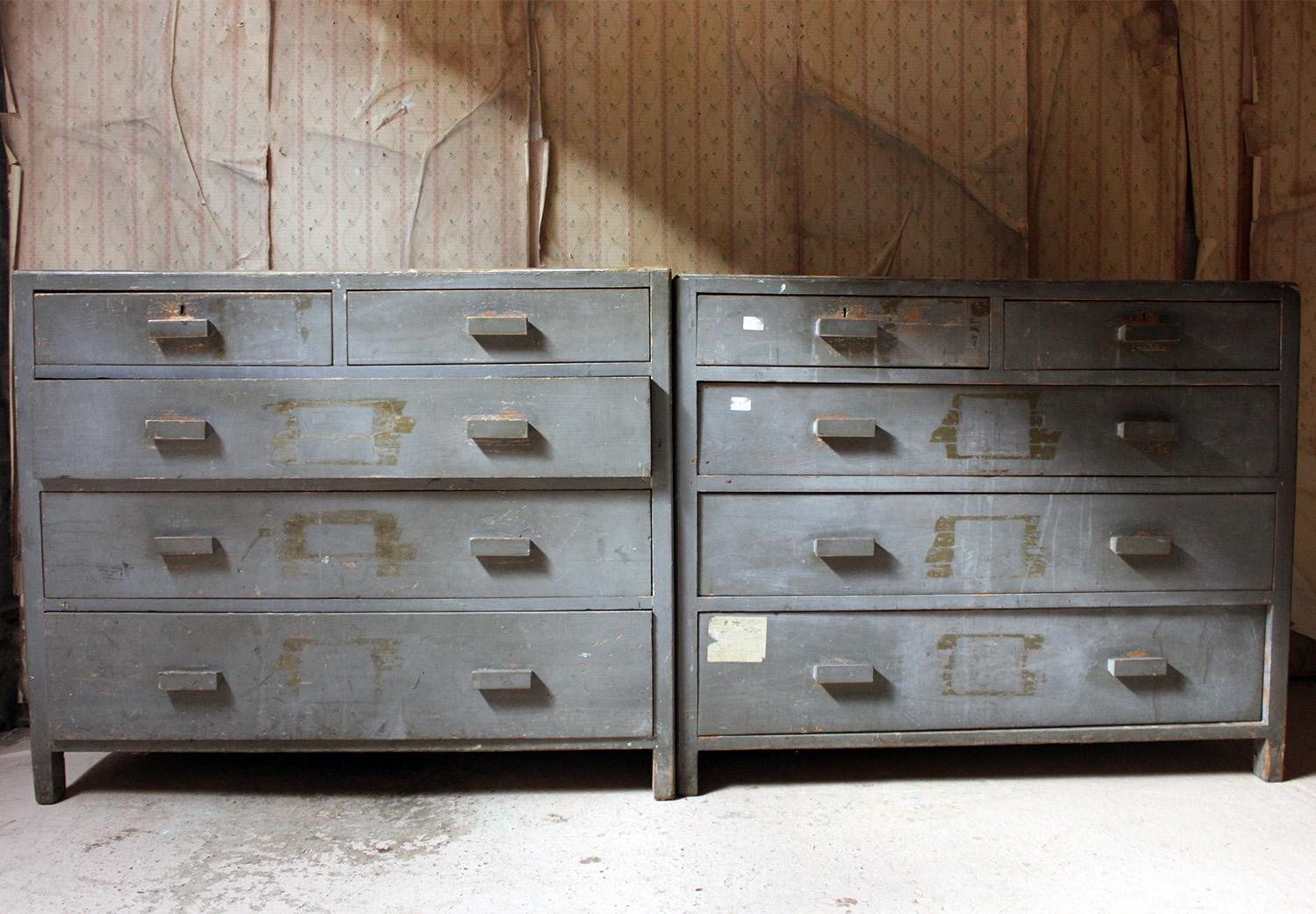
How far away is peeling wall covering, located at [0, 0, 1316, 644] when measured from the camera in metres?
2.39

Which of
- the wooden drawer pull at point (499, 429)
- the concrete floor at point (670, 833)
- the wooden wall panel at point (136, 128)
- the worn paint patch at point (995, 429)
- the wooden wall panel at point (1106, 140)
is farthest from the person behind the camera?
the wooden wall panel at point (1106, 140)

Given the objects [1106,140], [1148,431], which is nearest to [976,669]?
[1148,431]

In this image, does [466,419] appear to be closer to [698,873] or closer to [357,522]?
[357,522]

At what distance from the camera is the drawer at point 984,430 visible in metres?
1.82

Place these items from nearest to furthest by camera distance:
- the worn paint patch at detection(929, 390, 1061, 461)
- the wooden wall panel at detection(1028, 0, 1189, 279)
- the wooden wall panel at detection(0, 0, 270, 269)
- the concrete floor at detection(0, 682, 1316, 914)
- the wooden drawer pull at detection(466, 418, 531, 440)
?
the concrete floor at detection(0, 682, 1316, 914) → the wooden drawer pull at detection(466, 418, 531, 440) → the worn paint patch at detection(929, 390, 1061, 461) → the wooden wall panel at detection(0, 0, 270, 269) → the wooden wall panel at detection(1028, 0, 1189, 279)

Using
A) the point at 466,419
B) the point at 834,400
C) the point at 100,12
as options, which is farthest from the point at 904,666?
the point at 100,12

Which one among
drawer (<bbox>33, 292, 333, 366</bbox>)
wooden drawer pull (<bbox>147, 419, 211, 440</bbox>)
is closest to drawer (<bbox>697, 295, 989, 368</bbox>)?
drawer (<bbox>33, 292, 333, 366</bbox>)

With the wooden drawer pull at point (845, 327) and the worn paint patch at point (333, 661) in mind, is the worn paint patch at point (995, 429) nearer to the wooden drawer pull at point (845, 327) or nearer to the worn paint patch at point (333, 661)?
the wooden drawer pull at point (845, 327)

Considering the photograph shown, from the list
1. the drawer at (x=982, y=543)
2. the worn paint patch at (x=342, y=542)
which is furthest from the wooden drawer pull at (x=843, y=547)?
the worn paint patch at (x=342, y=542)

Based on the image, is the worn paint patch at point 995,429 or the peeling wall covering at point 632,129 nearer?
the worn paint patch at point 995,429

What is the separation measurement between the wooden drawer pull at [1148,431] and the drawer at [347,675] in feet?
4.06

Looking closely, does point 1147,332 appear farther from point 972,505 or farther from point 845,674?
point 845,674

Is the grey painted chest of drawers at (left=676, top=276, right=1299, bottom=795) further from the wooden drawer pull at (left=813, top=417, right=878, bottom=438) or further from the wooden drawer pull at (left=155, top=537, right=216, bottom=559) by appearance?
the wooden drawer pull at (left=155, top=537, right=216, bottom=559)

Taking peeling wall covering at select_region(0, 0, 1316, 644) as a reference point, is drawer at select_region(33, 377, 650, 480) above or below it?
below
